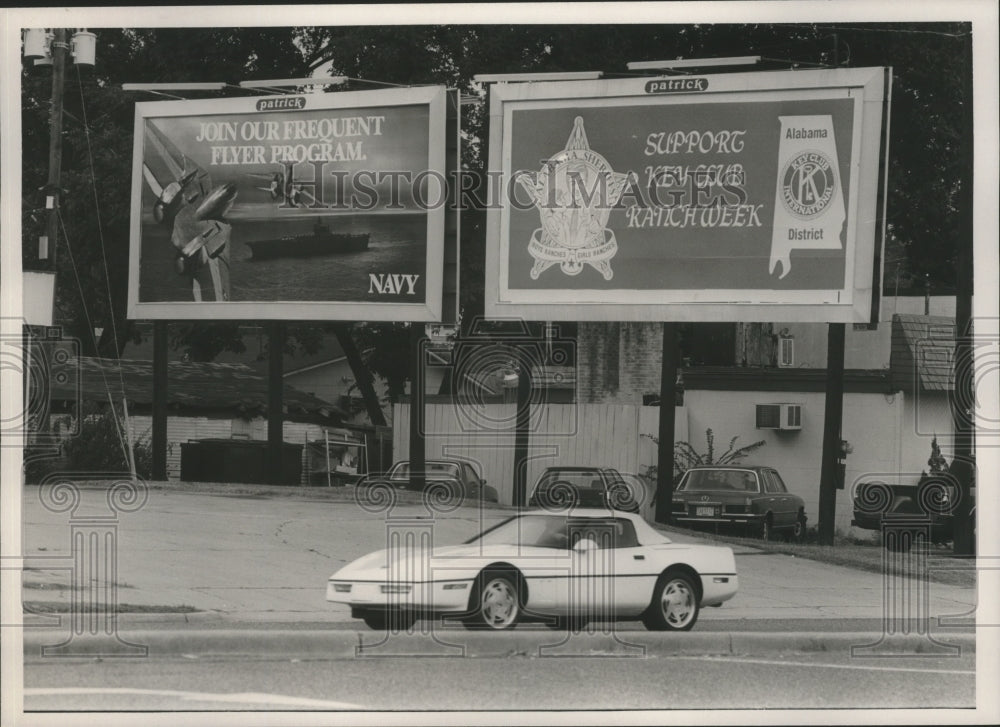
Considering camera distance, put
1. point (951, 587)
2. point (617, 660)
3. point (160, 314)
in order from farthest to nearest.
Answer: point (160, 314) < point (951, 587) < point (617, 660)

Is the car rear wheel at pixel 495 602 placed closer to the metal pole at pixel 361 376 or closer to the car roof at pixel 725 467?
the car roof at pixel 725 467

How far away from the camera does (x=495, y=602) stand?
10.2 meters

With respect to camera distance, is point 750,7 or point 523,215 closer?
point 750,7

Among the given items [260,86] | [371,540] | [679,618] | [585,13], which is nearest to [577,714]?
[679,618]

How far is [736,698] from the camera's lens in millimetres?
9180

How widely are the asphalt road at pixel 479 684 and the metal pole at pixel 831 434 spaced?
9.90 feet

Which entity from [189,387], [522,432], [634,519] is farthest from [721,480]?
[189,387]

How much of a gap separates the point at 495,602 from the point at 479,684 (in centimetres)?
109

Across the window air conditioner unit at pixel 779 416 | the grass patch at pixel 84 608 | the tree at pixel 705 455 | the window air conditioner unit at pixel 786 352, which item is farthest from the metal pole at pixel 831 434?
the grass patch at pixel 84 608

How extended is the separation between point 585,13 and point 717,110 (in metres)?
1.89

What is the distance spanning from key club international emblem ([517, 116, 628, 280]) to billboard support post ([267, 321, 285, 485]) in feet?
9.85

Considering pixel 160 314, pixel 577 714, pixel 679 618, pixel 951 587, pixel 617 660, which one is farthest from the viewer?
pixel 160 314

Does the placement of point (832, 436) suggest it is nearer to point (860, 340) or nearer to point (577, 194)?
point (860, 340)

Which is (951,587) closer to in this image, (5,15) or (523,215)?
(523,215)
